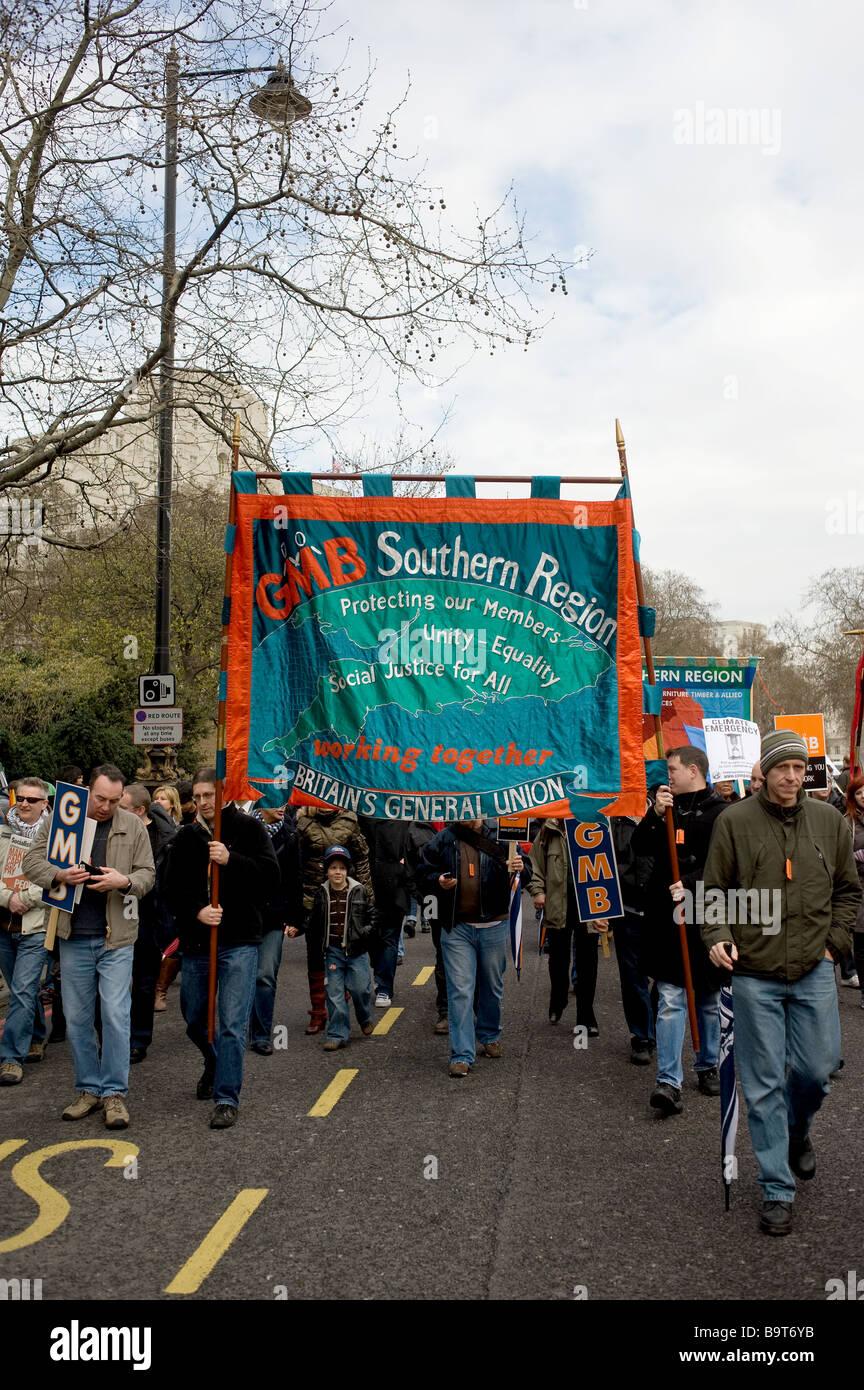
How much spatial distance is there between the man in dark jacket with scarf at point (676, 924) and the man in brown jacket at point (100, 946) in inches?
115

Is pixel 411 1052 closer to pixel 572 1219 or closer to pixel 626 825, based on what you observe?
pixel 626 825

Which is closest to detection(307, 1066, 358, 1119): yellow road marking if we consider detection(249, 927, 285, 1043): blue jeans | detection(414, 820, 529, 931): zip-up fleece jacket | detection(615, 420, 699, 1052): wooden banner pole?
detection(249, 927, 285, 1043): blue jeans

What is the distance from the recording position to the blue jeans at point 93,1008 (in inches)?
259

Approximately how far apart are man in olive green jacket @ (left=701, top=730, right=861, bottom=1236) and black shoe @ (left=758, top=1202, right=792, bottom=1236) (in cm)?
8

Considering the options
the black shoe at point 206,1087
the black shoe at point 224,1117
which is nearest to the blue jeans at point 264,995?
the black shoe at point 206,1087

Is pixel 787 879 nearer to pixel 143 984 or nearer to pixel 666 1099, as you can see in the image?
pixel 666 1099

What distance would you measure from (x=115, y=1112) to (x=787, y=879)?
12.3 ft

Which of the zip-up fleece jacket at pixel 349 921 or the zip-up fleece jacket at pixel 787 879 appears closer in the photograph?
the zip-up fleece jacket at pixel 787 879

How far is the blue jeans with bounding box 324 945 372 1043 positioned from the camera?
832cm

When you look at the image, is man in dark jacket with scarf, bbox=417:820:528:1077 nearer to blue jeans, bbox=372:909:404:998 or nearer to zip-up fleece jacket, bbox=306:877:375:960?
zip-up fleece jacket, bbox=306:877:375:960

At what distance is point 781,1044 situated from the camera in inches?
201

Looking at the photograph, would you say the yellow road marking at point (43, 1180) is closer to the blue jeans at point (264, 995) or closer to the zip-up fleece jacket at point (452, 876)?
the blue jeans at point (264, 995)

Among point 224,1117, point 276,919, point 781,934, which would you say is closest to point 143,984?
point 276,919
